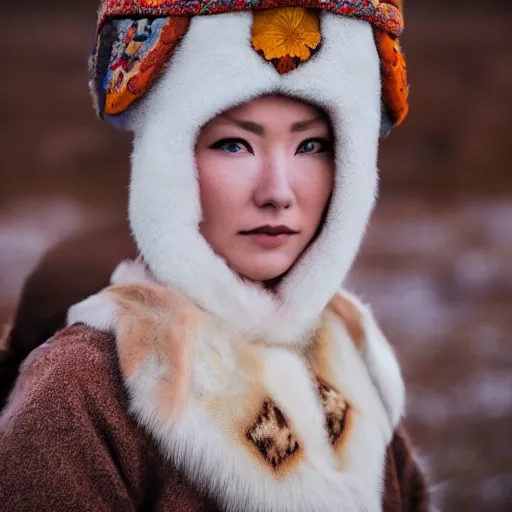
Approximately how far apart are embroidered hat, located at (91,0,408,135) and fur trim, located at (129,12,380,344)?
0.05ft

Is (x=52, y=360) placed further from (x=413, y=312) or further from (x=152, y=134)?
(x=413, y=312)

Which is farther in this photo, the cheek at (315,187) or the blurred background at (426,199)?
the blurred background at (426,199)

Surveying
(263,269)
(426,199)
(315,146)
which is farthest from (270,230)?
(426,199)

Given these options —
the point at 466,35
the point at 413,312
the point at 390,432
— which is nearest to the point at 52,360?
the point at 390,432

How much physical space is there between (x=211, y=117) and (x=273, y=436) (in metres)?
0.51

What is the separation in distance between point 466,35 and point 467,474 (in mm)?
6209

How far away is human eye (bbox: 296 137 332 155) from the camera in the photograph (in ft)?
3.86

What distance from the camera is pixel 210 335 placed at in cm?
105

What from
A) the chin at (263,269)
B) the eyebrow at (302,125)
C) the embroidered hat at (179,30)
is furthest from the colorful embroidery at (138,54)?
the chin at (263,269)

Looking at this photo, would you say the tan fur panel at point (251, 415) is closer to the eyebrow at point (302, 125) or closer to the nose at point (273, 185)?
the nose at point (273, 185)

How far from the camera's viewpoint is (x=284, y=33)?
108 centimetres

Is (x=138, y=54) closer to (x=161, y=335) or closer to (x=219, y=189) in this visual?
(x=219, y=189)

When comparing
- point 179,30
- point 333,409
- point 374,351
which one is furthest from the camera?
point 374,351

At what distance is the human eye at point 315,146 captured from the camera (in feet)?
3.86
